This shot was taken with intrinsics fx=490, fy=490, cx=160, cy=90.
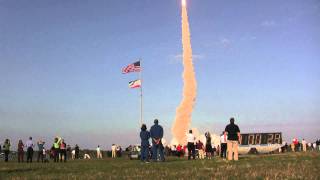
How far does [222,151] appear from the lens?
32.5 meters

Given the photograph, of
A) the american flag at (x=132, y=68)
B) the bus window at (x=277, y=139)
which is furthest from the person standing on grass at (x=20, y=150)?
the bus window at (x=277, y=139)

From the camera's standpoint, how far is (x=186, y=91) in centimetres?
7038

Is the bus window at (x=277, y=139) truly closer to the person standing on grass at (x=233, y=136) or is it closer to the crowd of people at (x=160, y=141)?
the crowd of people at (x=160, y=141)

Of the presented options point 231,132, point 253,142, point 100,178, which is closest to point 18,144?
point 231,132

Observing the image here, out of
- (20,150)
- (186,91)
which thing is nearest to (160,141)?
(20,150)

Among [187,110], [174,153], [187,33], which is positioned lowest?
[174,153]

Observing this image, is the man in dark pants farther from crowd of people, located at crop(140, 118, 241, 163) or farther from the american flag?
the american flag

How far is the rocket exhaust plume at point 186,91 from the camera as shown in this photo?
57494 mm

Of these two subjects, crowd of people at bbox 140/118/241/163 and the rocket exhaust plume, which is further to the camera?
the rocket exhaust plume

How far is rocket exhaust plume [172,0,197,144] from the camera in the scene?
57.5 m

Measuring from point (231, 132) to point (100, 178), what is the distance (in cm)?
1107

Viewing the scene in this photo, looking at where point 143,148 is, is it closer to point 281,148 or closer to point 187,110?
point 281,148

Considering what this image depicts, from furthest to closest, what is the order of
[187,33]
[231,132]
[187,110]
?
[187,110], [187,33], [231,132]

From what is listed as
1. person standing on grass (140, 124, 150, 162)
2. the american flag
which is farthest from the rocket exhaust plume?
person standing on grass (140, 124, 150, 162)
